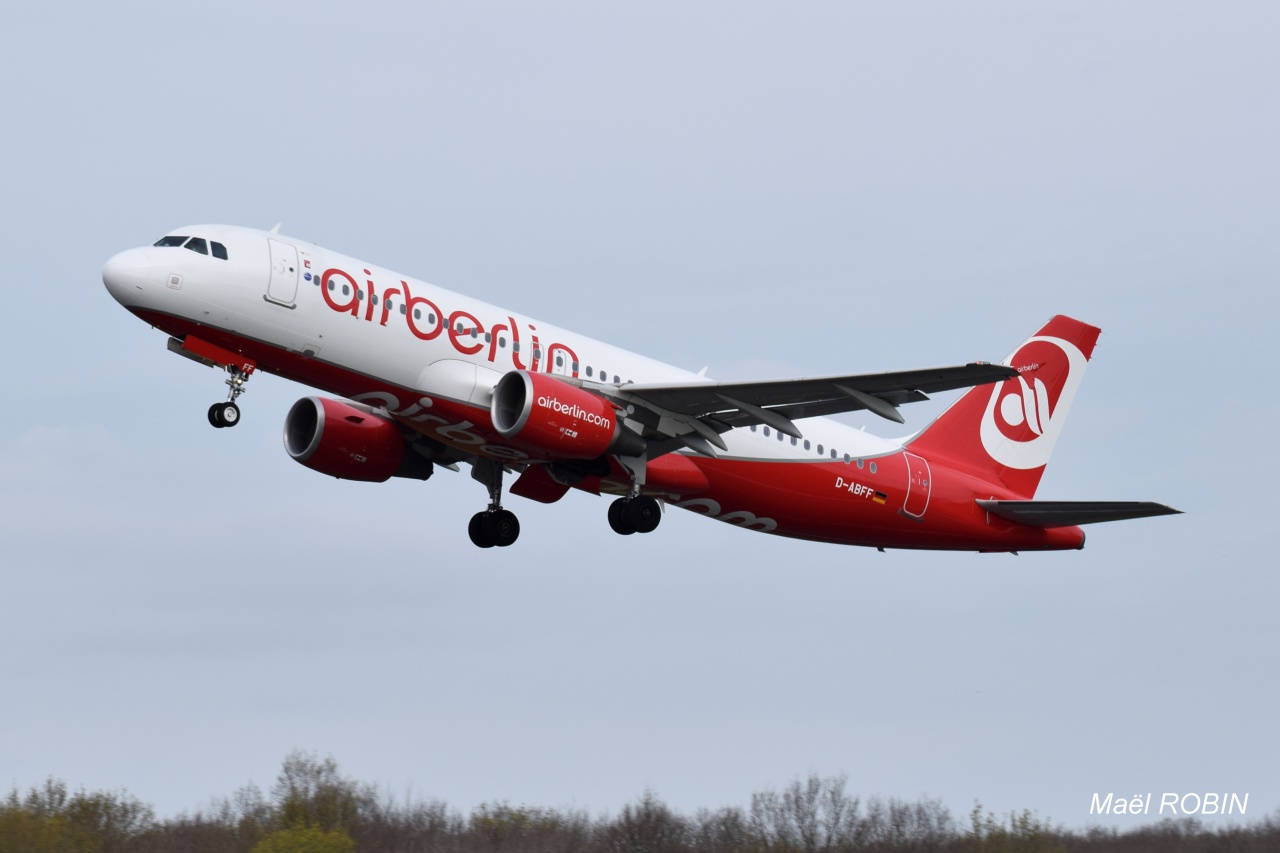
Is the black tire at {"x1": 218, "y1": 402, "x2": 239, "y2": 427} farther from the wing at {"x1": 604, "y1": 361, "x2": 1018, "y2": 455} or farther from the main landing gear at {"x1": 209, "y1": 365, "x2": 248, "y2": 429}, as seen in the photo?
the wing at {"x1": 604, "y1": 361, "x2": 1018, "y2": 455}

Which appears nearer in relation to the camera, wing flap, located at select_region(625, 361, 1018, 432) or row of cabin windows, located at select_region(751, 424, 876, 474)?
wing flap, located at select_region(625, 361, 1018, 432)

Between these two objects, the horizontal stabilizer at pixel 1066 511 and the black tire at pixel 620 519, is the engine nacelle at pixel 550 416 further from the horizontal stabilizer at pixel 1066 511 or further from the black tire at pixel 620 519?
the horizontal stabilizer at pixel 1066 511

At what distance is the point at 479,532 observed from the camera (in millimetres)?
38875

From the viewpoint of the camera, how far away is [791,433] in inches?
1348

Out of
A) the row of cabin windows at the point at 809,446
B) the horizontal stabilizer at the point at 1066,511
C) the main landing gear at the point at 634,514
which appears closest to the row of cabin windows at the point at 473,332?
the main landing gear at the point at 634,514

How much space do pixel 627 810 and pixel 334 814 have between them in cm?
901

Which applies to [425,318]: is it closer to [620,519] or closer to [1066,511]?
[620,519]

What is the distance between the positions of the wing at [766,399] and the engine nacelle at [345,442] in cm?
547

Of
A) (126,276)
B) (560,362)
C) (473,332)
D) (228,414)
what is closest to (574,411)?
(560,362)

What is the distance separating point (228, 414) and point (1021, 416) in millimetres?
20277

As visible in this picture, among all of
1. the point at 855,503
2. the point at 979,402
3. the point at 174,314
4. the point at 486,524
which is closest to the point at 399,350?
the point at 174,314

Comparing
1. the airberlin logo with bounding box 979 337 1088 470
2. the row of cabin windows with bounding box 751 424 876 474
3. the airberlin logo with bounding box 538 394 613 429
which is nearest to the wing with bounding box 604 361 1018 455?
the airberlin logo with bounding box 538 394 613 429

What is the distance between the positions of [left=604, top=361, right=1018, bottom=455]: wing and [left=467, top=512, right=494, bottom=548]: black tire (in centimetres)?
550

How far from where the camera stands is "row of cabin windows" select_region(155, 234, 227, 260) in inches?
1255
